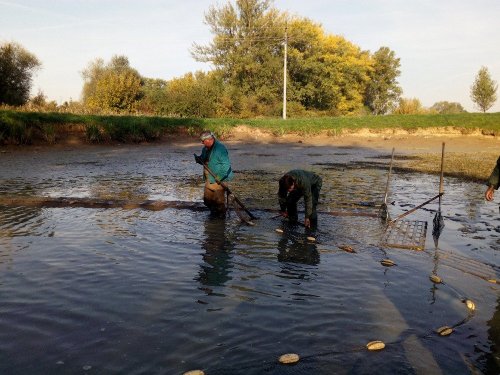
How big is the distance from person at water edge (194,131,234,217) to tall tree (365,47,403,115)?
214 ft

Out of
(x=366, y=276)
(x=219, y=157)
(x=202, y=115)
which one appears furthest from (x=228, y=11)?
(x=366, y=276)

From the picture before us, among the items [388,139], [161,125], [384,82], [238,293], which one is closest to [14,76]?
[161,125]

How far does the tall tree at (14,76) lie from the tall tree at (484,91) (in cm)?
4691

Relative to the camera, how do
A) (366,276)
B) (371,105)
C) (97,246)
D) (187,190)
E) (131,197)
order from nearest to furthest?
1. (366,276)
2. (97,246)
3. (131,197)
4. (187,190)
5. (371,105)

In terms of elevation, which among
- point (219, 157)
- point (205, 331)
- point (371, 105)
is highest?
point (371, 105)

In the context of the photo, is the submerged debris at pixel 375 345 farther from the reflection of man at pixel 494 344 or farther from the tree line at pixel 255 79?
the tree line at pixel 255 79

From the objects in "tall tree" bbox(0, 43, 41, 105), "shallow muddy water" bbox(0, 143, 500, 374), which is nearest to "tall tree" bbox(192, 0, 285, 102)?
"tall tree" bbox(0, 43, 41, 105)

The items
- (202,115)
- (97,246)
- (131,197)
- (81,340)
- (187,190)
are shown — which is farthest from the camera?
(202,115)

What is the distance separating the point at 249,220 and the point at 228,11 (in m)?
48.7

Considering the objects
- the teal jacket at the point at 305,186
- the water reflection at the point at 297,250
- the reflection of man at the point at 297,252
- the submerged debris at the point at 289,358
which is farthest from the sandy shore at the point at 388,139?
the submerged debris at the point at 289,358

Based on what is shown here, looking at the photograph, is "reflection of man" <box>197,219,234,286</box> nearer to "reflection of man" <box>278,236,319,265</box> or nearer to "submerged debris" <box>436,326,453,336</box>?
"reflection of man" <box>278,236,319,265</box>

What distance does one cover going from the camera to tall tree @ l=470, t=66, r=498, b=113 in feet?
163

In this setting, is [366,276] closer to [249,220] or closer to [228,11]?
[249,220]

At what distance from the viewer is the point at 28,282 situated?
5234 millimetres
